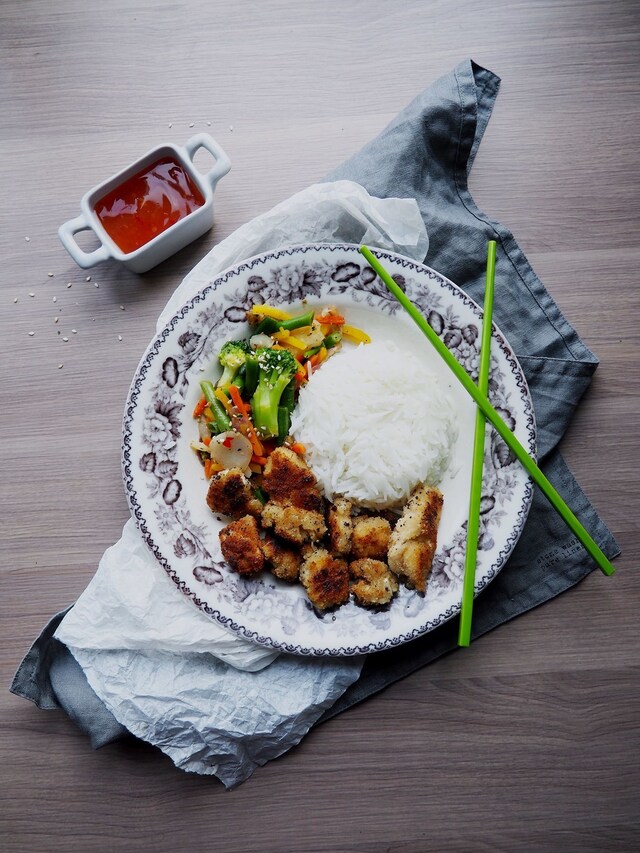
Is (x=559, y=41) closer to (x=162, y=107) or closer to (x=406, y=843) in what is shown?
(x=162, y=107)

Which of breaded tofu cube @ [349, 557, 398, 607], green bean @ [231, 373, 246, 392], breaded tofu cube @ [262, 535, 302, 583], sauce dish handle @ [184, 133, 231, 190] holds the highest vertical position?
sauce dish handle @ [184, 133, 231, 190]

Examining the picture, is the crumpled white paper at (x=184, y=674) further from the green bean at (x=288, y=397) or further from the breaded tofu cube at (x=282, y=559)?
the green bean at (x=288, y=397)

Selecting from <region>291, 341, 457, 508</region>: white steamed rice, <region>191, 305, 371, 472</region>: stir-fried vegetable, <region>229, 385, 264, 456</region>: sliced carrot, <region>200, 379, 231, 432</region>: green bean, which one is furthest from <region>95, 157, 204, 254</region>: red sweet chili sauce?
<region>291, 341, 457, 508</region>: white steamed rice

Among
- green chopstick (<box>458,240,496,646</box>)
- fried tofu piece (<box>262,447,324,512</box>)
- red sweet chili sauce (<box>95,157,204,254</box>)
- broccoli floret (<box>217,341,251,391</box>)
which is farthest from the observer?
red sweet chili sauce (<box>95,157,204,254</box>)

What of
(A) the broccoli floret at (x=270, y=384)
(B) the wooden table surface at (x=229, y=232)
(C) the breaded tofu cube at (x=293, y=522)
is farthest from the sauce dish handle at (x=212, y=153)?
(C) the breaded tofu cube at (x=293, y=522)

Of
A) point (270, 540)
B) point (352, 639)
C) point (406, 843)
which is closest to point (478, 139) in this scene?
point (270, 540)

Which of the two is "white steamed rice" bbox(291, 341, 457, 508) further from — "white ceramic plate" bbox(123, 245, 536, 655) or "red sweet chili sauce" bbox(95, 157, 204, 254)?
"red sweet chili sauce" bbox(95, 157, 204, 254)

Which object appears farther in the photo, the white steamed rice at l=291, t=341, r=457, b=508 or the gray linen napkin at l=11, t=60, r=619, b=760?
the gray linen napkin at l=11, t=60, r=619, b=760
